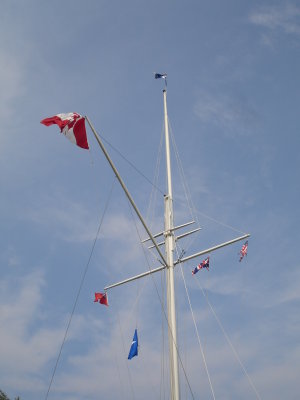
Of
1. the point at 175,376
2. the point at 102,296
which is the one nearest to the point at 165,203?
the point at 102,296

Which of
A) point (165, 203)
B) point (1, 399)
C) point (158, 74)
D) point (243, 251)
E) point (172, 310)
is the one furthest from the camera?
point (1, 399)

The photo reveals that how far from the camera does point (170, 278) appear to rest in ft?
66.8

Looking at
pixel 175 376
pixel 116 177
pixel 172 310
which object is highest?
pixel 116 177

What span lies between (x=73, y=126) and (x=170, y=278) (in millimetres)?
9379

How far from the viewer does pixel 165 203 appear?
2394cm

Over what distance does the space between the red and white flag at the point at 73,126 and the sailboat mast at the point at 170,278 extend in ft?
28.9

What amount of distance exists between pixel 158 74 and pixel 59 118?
16169 mm

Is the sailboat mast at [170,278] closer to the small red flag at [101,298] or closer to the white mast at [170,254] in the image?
the white mast at [170,254]

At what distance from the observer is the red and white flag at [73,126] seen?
14.2 meters

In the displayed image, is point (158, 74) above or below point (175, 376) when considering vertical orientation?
above

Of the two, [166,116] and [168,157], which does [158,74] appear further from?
[168,157]

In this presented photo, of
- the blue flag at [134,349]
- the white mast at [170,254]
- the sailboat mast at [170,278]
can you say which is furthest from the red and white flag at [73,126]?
the blue flag at [134,349]

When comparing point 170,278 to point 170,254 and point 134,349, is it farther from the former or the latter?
point 134,349

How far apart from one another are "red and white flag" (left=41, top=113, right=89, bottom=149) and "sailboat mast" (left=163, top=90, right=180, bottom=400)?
28.9 ft
